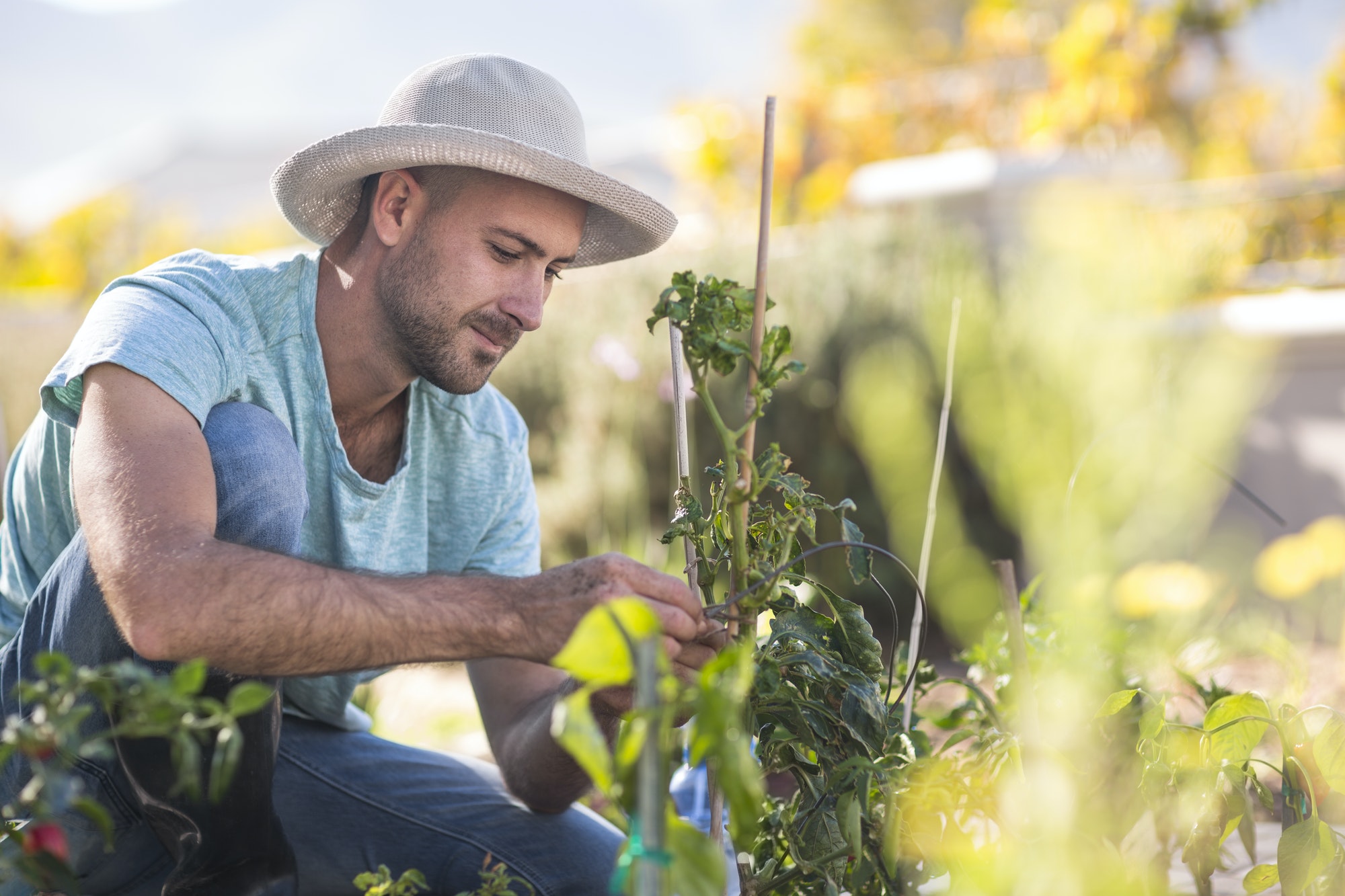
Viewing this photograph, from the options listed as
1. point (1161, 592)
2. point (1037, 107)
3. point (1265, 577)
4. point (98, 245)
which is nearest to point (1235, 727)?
point (1161, 592)

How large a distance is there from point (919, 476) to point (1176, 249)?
5.94 feet

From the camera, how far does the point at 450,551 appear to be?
1980mm

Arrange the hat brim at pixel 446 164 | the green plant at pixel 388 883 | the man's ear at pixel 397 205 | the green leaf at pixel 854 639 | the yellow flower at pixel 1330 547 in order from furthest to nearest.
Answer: the yellow flower at pixel 1330 547
the man's ear at pixel 397 205
the hat brim at pixel 446 164
the green plant at pixel 388 883
the green leaf at pixel 854 639

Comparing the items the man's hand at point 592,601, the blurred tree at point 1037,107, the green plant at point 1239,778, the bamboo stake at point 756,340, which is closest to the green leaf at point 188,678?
the man's hand at point 592,601

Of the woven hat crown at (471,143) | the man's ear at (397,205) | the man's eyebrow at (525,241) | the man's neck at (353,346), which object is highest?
the woven hat crown at (471,143)

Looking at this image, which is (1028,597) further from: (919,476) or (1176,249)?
(1176,249)

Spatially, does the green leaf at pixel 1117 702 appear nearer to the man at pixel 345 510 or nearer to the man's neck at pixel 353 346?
the man at pixel 345 510

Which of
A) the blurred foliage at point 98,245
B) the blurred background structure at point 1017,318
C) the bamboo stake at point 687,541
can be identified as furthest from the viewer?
the blurred foliage at point 98,245

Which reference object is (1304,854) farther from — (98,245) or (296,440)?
(98,245)

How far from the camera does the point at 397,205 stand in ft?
5.78

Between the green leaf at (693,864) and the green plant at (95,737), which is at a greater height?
the green plant at (95,737)

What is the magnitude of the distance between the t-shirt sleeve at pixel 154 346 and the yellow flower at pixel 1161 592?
2086mm

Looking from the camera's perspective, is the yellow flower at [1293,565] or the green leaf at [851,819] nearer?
the green leaf at [851,819]

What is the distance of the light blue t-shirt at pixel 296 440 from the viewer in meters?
1.45
